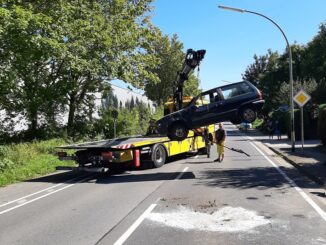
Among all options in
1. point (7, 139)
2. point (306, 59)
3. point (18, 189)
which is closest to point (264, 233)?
point (18, 189)

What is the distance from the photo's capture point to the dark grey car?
16.8 meters

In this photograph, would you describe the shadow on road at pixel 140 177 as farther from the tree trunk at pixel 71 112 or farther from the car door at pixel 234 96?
the tree trunk at pixel 71 112

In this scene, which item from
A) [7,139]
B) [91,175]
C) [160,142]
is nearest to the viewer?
[91,175]

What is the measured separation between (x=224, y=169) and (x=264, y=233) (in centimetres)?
951

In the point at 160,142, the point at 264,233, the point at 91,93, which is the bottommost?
the point at 264,233

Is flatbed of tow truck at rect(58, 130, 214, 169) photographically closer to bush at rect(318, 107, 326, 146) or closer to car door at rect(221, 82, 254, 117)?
car door at rect(221, 82, 254, 117)

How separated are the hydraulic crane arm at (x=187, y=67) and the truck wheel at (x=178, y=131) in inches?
122

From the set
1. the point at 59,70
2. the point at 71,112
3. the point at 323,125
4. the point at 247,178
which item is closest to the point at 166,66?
the point at 71,112

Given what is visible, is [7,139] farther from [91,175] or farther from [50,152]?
[91,175]

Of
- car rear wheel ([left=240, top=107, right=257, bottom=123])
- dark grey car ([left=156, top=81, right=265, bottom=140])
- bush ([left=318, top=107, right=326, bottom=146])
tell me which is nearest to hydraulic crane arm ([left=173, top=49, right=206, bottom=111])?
dark grey car ([left=156, top=81, right=265, bottom=140])

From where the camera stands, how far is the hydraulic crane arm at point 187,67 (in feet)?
62.2

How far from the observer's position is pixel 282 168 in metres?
17.0

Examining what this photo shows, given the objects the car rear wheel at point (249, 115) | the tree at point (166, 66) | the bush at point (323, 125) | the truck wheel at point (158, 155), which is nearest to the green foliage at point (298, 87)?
the tree at point (166, 66)

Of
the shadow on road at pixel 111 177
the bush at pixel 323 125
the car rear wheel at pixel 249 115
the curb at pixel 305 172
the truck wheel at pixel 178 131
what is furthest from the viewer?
the bush at pixel 323 125
